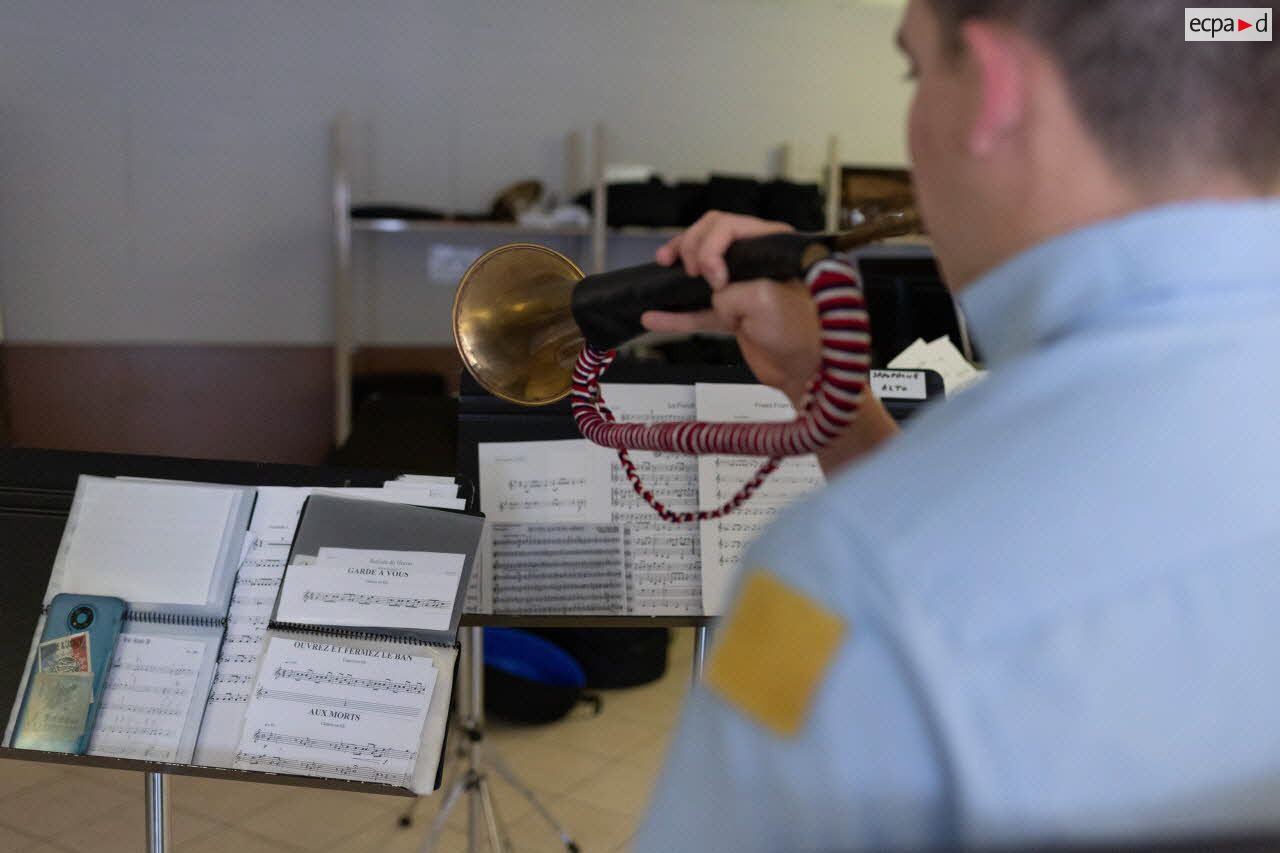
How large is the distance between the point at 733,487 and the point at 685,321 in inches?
34.3

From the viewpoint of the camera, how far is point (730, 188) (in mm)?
4340

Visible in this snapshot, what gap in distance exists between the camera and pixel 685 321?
3.09 ft

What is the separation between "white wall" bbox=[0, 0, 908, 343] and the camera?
437 centimetres

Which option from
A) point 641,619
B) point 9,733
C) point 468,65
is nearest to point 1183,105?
point 641,619

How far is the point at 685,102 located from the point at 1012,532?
4.64 meters

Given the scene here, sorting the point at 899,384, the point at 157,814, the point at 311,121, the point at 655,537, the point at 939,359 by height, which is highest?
the point at 311,121

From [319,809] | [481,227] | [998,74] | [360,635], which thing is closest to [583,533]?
[360,635]

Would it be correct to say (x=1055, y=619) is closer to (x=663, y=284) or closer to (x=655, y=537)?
(x=663, y=284)

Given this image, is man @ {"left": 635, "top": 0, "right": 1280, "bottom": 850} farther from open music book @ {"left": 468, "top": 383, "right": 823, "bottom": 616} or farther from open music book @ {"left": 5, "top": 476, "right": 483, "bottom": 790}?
open music book @ {"left": 468, "top": 383, "right": 823, "bottom": 616}

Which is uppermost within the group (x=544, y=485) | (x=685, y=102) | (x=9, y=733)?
(x=685, y=102)

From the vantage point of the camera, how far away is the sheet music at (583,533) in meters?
1.75

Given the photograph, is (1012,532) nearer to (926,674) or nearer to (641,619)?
(926,674)

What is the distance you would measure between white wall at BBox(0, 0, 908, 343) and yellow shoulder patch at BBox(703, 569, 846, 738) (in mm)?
4365

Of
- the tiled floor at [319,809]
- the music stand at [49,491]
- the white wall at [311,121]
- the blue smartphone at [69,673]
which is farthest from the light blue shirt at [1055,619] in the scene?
the white wall at [311,121]
